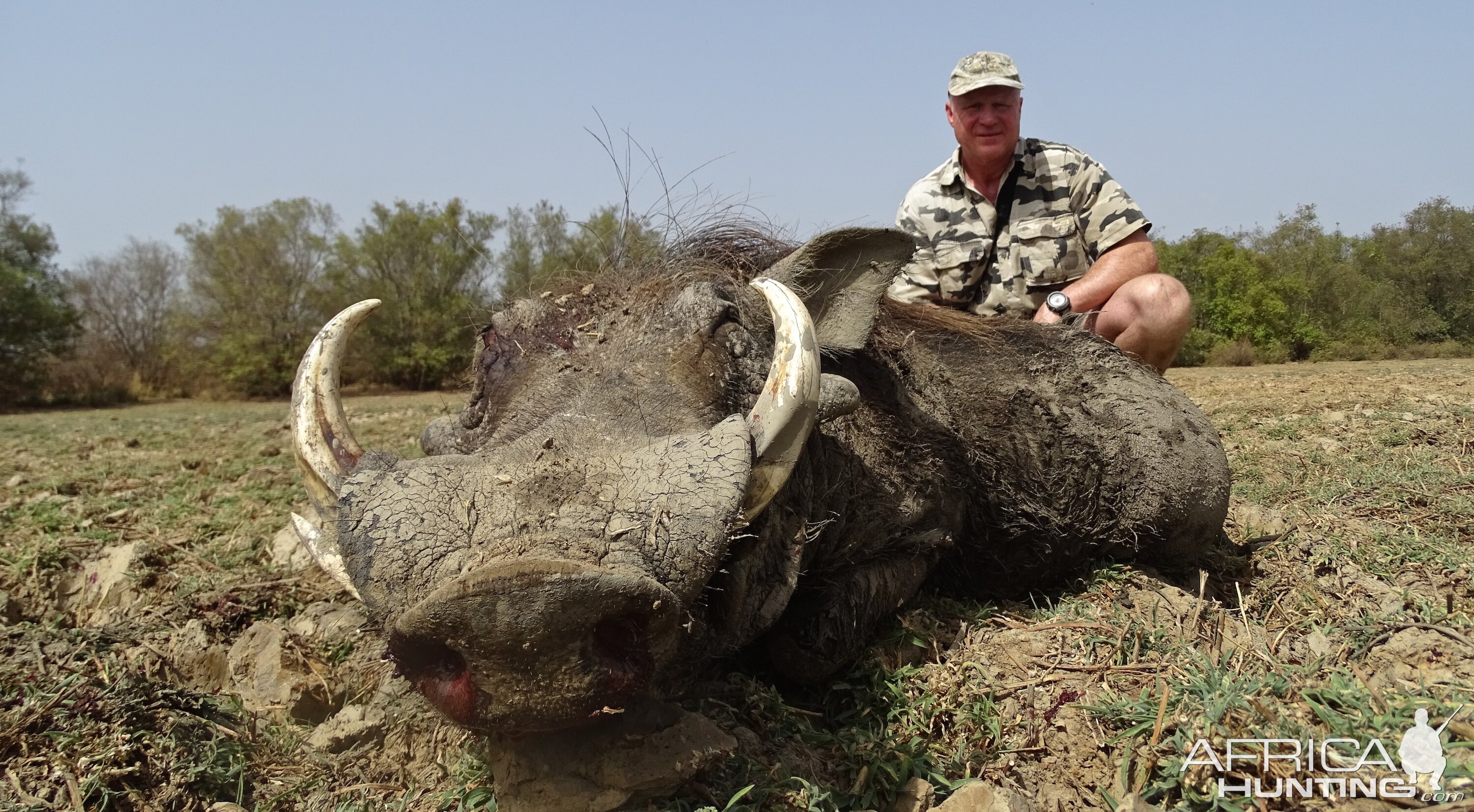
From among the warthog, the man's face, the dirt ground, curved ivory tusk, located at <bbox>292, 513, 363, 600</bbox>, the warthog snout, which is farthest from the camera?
the man's face

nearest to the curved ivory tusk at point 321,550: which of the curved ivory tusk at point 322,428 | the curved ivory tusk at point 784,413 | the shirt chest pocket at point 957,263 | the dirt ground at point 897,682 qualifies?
the curved ivory tusk at point 322,428

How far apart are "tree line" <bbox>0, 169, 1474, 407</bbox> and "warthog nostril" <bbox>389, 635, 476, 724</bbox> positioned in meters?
22.6

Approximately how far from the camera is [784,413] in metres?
1.99

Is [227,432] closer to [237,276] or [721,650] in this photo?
[721,650]

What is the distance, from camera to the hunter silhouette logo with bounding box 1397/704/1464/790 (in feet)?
5.03

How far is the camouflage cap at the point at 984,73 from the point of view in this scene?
4551mm

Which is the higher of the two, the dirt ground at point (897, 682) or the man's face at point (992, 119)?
the man's face at point (992, 119)

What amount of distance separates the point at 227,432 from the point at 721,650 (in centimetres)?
1067

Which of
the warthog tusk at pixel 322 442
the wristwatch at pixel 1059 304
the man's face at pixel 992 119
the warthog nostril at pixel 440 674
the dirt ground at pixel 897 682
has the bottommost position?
the dirt ground at pixel 897 682

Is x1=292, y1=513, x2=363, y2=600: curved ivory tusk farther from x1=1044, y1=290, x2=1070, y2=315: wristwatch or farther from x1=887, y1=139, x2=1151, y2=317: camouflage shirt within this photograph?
x1=1044, y1=290, x2=1070, y2=315: wristwatch

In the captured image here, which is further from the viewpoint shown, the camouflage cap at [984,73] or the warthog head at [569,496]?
the camouflage cap at [984,73]

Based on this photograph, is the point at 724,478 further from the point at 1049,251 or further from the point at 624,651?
the point at 1049,251

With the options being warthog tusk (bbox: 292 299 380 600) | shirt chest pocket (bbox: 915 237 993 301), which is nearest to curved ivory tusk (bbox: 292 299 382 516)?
warthog tusk (bbox: 292 299 380 600)

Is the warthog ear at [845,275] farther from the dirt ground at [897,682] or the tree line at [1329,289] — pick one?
the tree line at [1329,289]
